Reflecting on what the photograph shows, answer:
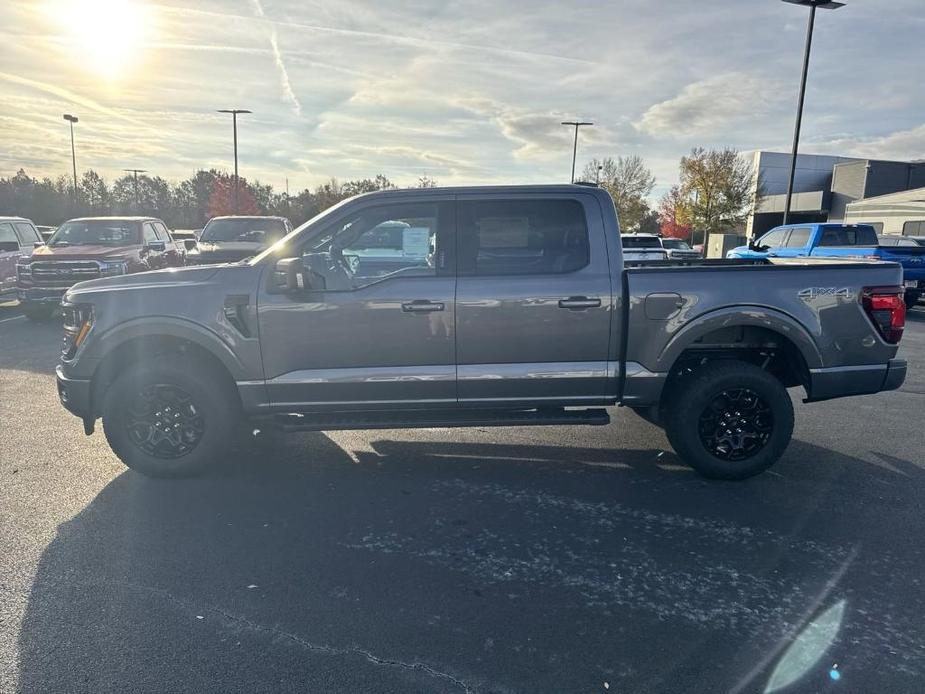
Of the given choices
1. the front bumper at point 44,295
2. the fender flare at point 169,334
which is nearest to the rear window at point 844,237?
the fender flare at point 169,334

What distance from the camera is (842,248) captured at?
46.6 ft

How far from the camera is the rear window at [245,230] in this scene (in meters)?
13.6

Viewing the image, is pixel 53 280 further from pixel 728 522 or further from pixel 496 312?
pixel 728 522

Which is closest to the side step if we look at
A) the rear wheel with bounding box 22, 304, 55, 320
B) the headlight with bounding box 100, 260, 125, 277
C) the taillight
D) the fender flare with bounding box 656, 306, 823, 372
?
the fender flare with bounding box 656, 306, 823, 372

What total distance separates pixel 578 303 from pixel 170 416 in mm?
3064

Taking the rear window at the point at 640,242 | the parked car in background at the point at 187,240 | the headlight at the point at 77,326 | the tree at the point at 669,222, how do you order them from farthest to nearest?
the tree at the point at 669,222, the parked car in background at the point at 187,240, the rear window at the point at 640,242, the headlight at the point at 77,326

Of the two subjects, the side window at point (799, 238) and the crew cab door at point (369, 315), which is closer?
the crew cab door at point (369, 315)

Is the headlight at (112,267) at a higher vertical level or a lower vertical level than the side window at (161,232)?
lower

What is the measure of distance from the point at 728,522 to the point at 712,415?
2.87 ft

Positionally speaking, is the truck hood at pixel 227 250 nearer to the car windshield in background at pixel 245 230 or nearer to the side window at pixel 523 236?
the car windshield in background at pixel 245 230

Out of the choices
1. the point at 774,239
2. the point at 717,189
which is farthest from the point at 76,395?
the point at 717,189

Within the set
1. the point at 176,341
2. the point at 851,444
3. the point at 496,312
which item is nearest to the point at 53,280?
the point at 176,341

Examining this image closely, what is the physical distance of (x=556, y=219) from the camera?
441 centimetres

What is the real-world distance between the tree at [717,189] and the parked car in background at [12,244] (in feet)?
122
